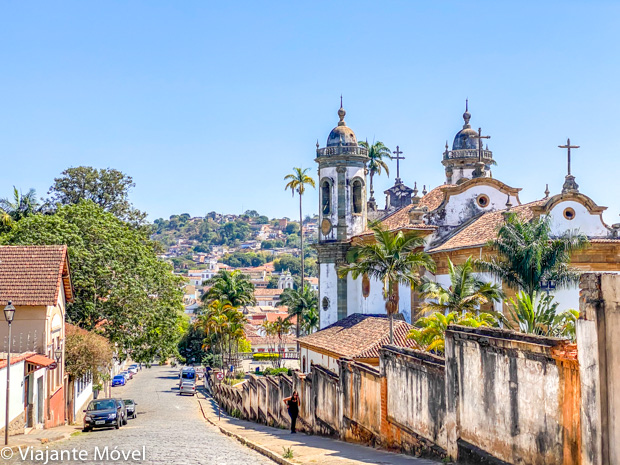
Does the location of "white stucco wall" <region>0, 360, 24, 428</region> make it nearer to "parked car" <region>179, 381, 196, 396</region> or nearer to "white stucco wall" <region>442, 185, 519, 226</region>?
"white stucco wall" <region>442, 185, 519, 226</region>

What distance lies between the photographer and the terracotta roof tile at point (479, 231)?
109 feet

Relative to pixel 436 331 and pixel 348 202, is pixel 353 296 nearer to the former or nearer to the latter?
pixel 348 202

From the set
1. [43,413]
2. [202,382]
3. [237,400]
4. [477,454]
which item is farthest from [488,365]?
[202,382]

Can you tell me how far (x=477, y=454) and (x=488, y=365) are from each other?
5.13 ft

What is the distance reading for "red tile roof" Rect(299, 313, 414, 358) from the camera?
107ft

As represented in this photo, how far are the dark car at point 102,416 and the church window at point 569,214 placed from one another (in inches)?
786

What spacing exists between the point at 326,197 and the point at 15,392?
1106 inches

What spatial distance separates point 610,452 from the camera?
9859mm

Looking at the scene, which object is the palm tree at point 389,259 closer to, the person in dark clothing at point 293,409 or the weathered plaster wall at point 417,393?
the person in dark clothing at point 293,409

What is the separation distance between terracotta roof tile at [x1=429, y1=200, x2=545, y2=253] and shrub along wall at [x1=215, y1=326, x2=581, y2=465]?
45.1 feet

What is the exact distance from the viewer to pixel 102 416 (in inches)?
1144

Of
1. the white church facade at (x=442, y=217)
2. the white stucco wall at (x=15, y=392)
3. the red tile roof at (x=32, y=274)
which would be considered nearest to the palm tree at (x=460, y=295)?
the white church facade at (x=442, y=217)

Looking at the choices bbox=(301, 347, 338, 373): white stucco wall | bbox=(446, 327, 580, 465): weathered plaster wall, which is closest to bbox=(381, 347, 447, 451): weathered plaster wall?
bbox=(446, 327, 580, 465): weathered plaster wall

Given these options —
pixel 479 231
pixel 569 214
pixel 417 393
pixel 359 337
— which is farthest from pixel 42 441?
pixel 569 214
